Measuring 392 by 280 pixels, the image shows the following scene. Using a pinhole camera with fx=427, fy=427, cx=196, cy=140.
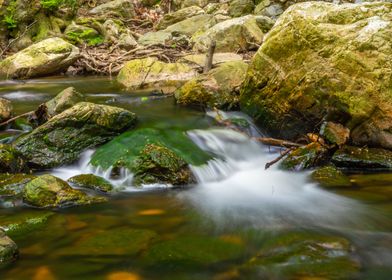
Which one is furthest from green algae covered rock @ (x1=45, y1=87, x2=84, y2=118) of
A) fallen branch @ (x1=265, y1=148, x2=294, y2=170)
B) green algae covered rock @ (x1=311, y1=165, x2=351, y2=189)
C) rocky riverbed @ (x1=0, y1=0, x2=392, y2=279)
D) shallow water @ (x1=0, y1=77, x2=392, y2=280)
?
green algae covered rock @ (x1=311, y1=165, x2=351, y2=189)

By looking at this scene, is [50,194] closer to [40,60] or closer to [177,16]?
[40,60]

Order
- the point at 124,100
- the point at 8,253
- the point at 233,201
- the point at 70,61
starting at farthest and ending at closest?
the point at 70,61 → the point at 124,100 → the point at 233,201 → the point at 8,253

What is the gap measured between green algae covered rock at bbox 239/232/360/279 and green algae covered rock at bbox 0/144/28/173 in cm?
333

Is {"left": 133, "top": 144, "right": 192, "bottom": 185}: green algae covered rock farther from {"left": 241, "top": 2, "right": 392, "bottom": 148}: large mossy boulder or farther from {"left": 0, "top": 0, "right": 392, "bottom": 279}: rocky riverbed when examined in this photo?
{"left": 241, "top": 2, "right": 392, "bottom": 148}: large mossy boulder

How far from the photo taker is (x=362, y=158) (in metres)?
5.55

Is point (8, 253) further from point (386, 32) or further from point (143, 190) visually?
point (386, 32)

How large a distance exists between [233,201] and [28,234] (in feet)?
7.20

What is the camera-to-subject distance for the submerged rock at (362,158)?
5.46m

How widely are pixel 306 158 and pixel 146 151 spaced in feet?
6.86

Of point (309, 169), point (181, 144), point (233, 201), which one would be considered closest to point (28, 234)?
point (233, 201)

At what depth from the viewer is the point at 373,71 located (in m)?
5.57

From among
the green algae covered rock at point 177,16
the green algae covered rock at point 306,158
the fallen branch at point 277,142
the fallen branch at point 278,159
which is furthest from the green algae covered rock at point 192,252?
the green algae covered rock at point 177,16

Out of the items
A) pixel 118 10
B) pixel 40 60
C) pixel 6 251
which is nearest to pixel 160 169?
pixel 6 251

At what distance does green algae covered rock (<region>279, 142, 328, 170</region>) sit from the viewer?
219 inches
